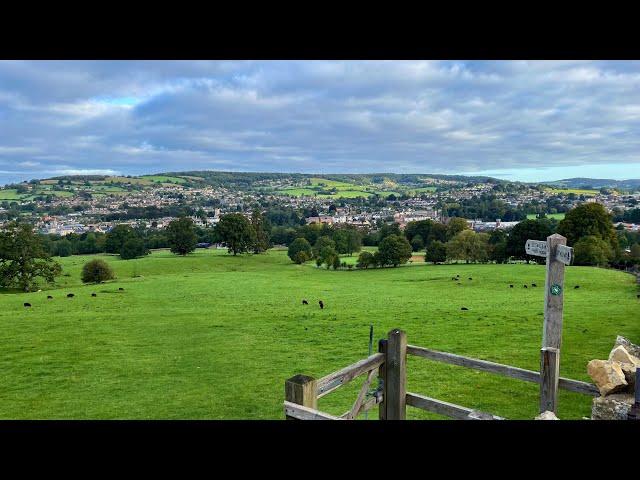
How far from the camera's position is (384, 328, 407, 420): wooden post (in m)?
5.20

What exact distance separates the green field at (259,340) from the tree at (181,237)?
23.9 m

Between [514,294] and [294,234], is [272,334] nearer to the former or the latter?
[514,294]

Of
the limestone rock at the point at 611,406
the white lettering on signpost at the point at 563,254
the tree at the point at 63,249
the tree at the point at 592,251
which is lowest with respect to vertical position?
the tree at the point at 63,249

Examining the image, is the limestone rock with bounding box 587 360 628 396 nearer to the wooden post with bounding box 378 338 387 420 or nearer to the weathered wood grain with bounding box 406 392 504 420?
the weathered wood grain with bounding box 406 392 504 420

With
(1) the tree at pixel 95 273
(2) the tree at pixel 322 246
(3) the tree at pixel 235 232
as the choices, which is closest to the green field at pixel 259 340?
(1) the tree at pixel 95 273

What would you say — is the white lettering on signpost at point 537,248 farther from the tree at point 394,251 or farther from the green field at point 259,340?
the tree at point 394,251

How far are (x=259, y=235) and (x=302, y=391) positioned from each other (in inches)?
2101

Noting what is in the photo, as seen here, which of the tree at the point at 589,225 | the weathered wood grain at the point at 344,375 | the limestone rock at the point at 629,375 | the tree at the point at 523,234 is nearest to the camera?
the weathered wood grain at the point at 344,375

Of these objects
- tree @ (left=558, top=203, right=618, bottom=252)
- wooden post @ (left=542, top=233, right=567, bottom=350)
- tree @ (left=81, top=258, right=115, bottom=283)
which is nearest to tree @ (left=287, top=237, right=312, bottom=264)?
tree @ (left=81, top=258, right=115, bottom=283)

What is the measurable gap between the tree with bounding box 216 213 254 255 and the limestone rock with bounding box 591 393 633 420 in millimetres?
48125

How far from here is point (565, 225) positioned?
3931 centimetres

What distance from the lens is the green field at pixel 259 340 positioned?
9203 millimetres
